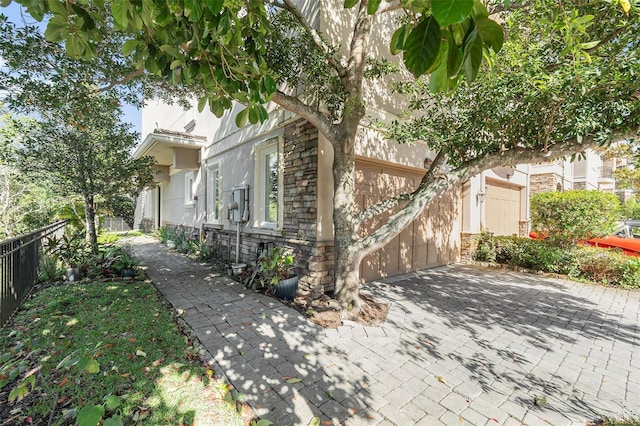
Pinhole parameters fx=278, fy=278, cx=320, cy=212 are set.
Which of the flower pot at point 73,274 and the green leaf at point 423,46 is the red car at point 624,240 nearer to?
the green leaf at point 423,46

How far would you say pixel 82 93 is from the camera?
17.3 ft

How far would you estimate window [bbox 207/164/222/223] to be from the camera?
9.32m

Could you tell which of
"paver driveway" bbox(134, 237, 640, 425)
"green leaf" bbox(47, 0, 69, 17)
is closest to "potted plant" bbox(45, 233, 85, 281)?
"paver driveway" bbox(134, 237, 640, 425)

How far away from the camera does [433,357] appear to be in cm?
342

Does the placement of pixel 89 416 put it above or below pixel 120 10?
below

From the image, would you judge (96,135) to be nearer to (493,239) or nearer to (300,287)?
(300,287)

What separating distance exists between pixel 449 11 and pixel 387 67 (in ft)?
15.9

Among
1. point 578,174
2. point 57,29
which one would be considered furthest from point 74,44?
point 578,174

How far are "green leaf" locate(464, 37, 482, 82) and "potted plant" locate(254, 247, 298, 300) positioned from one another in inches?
179

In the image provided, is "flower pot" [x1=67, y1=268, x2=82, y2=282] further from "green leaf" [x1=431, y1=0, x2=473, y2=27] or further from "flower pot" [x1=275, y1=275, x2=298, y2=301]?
"green leaf" [x1=431, y1=0, x2=473, y2=27]

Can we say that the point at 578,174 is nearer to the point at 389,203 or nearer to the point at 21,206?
the point at 389,203

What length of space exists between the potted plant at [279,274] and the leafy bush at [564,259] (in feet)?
22.9

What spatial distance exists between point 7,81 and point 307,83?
5.20 metres

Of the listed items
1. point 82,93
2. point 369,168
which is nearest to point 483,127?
point 369,168
